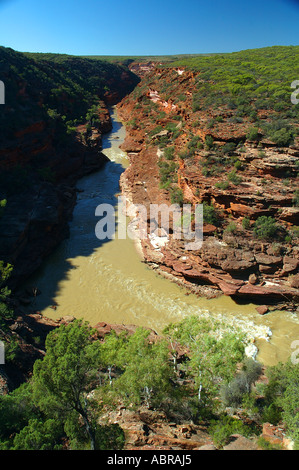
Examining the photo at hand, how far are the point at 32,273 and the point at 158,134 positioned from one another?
21811 mm

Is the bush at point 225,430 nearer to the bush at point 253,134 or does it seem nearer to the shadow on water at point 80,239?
the shadow on water at point 80,239

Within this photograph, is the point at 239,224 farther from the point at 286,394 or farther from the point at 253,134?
the point at 286,394

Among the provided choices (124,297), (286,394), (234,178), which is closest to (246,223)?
(234,178)

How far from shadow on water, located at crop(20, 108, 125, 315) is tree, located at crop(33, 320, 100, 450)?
31.8 feet

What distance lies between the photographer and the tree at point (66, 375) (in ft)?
21.4

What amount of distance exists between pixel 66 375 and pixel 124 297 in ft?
34.6

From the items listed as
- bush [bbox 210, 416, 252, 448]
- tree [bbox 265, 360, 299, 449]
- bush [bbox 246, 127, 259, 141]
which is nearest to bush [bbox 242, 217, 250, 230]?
bush [bbox 246, 127, 259, 141]

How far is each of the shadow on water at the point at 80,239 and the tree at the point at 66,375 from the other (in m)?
9.68

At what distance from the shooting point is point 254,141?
1912cm

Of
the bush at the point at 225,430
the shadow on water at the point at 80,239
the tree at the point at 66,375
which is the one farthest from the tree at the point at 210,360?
the shadow on water at the point at 80,239

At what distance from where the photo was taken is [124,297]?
16969 mm

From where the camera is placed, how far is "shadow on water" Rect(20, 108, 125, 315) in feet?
57.3

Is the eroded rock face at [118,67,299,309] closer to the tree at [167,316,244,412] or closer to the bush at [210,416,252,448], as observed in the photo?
the tree at [167,316,244,412]

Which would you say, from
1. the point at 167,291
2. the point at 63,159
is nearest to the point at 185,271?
the point at 167,291
